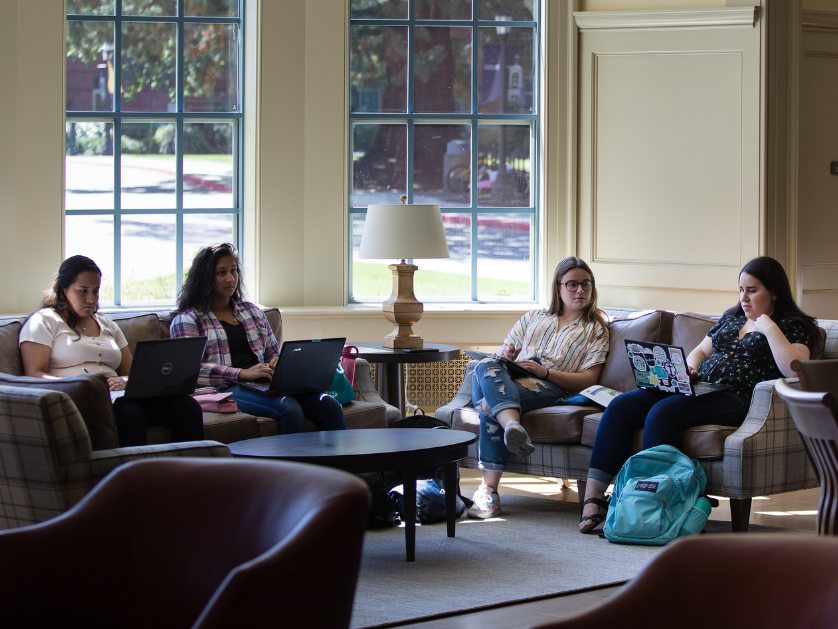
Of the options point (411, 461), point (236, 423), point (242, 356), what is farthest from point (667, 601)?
point (242, 356)

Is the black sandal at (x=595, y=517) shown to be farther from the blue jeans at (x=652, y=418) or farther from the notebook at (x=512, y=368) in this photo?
the notebook at (x=512, y=368)

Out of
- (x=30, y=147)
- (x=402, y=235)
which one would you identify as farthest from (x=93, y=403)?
(x=30, y=147)

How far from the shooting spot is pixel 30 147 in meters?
4.91

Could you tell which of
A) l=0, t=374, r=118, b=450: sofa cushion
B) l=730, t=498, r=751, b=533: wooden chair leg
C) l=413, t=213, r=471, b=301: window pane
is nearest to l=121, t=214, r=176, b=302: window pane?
l=413, t=213, r=471, b=301: window pane

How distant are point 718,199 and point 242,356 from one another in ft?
8.57

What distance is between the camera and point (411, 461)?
10.6 ft

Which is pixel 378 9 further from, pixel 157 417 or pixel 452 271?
pixel 157 417

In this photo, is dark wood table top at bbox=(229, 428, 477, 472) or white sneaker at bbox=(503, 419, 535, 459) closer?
dark wood table top at bbox=(229, 428, 477, 472)

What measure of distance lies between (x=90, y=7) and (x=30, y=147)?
3.05 ft

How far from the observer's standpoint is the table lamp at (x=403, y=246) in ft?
15.3

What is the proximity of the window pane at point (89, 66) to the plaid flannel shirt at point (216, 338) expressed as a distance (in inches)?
68.8

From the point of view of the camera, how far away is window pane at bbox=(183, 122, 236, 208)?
5.44 m

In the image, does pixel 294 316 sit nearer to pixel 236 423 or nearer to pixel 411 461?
pixel 236 423

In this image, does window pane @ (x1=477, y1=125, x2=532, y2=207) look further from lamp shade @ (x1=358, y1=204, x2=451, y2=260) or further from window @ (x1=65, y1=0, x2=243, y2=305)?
window @ (x1=65, y1=0, x2=243, y2=305)
